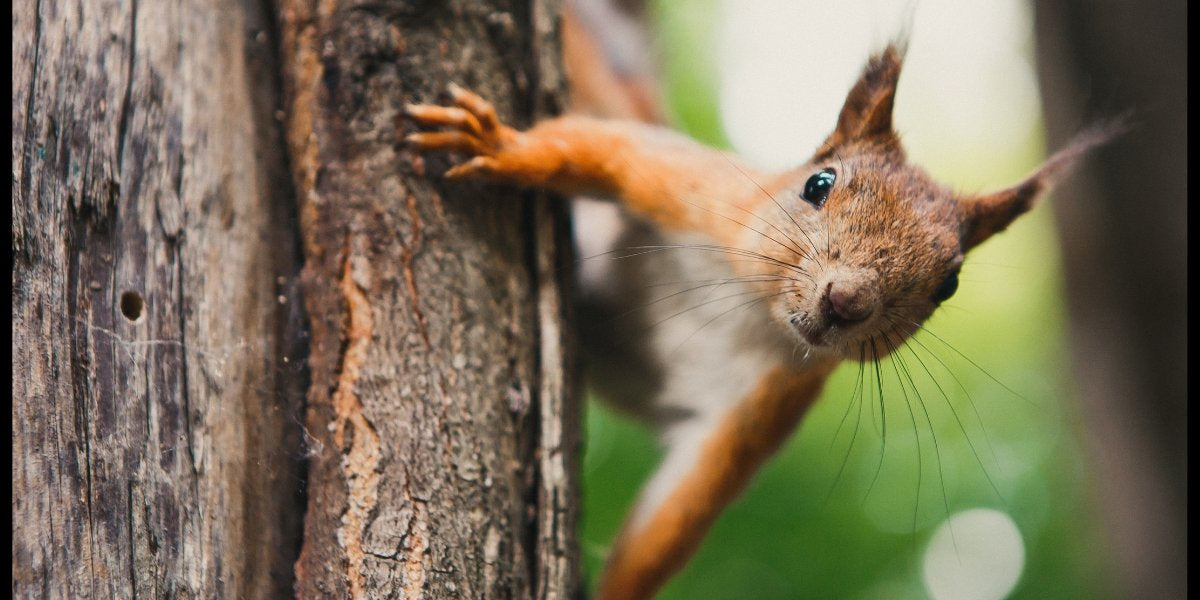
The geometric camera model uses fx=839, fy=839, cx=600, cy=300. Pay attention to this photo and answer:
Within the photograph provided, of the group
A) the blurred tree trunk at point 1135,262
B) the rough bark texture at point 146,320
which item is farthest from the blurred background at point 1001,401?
the rough bark texture at point 146,320

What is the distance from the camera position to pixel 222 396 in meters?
1.55

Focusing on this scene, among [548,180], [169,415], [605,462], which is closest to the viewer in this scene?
[169,415]

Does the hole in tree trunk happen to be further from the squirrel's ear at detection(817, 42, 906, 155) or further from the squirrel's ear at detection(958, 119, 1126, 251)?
the squirrel's ear at detection(958, 119, 1126, 251)

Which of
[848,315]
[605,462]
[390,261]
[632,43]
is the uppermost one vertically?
[632,43]

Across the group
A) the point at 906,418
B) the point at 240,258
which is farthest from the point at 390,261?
the point at 906,418

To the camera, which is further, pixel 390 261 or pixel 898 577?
pixel 898 577

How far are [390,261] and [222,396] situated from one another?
16.5 inches

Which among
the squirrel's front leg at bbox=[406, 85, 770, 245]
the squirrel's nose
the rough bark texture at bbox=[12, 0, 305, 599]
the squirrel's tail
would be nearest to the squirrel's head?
the squirrel's nose

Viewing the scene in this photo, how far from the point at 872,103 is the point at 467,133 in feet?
3.25

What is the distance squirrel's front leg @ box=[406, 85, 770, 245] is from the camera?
1961mm

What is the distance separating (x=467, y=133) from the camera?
1.92 metres

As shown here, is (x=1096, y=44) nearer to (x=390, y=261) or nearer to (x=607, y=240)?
(x=607, y=240)

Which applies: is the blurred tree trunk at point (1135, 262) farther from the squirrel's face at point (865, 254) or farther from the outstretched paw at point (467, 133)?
the outstretched paw at point (467, 133)

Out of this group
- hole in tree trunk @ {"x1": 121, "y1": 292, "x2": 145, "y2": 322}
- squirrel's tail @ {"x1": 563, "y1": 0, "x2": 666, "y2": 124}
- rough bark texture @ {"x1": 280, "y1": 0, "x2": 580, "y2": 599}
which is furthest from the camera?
squirrel's tail @ {"x1": 563, "y1": 0, "x2": 666, "y2": 124}
